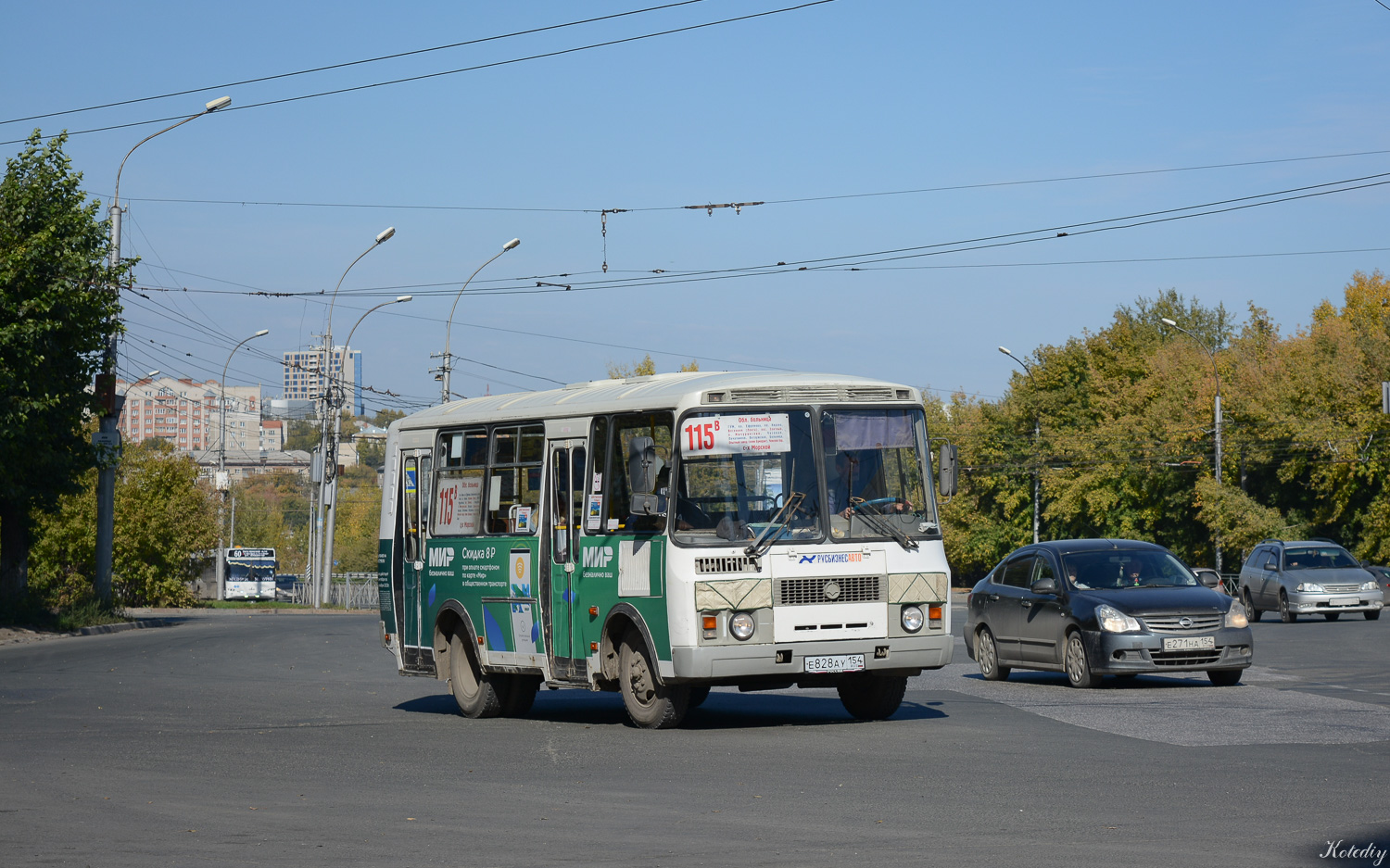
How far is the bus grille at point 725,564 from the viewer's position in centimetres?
1357

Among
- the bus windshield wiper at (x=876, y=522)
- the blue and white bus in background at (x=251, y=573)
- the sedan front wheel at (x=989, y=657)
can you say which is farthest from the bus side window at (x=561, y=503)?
the blue and white bus in background at (x=251, y=573)

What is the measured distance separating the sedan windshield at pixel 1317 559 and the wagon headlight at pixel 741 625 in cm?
2482

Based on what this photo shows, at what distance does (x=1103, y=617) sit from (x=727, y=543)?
18.9 ft

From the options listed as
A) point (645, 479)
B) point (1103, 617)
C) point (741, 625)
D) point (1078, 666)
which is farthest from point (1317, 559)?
point (645, 479)

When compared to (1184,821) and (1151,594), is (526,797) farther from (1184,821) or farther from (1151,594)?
(1151,594)

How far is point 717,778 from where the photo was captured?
1081 centimetres

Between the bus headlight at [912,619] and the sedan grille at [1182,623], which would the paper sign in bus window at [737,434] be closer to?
the bus headlight at [912,619]

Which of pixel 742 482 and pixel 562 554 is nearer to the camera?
pixel 742 482

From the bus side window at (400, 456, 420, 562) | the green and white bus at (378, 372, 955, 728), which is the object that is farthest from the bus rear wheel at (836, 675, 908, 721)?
the bus side window at (400, 456, 420, 562)

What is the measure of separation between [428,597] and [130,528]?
4117 cm

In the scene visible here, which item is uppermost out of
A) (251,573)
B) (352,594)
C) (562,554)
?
(251,573)

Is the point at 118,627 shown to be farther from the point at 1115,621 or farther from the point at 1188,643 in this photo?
the point at 1188,643

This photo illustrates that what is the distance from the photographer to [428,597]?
17.4 metres

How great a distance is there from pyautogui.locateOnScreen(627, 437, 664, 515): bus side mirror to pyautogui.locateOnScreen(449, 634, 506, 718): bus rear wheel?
11.0ft
